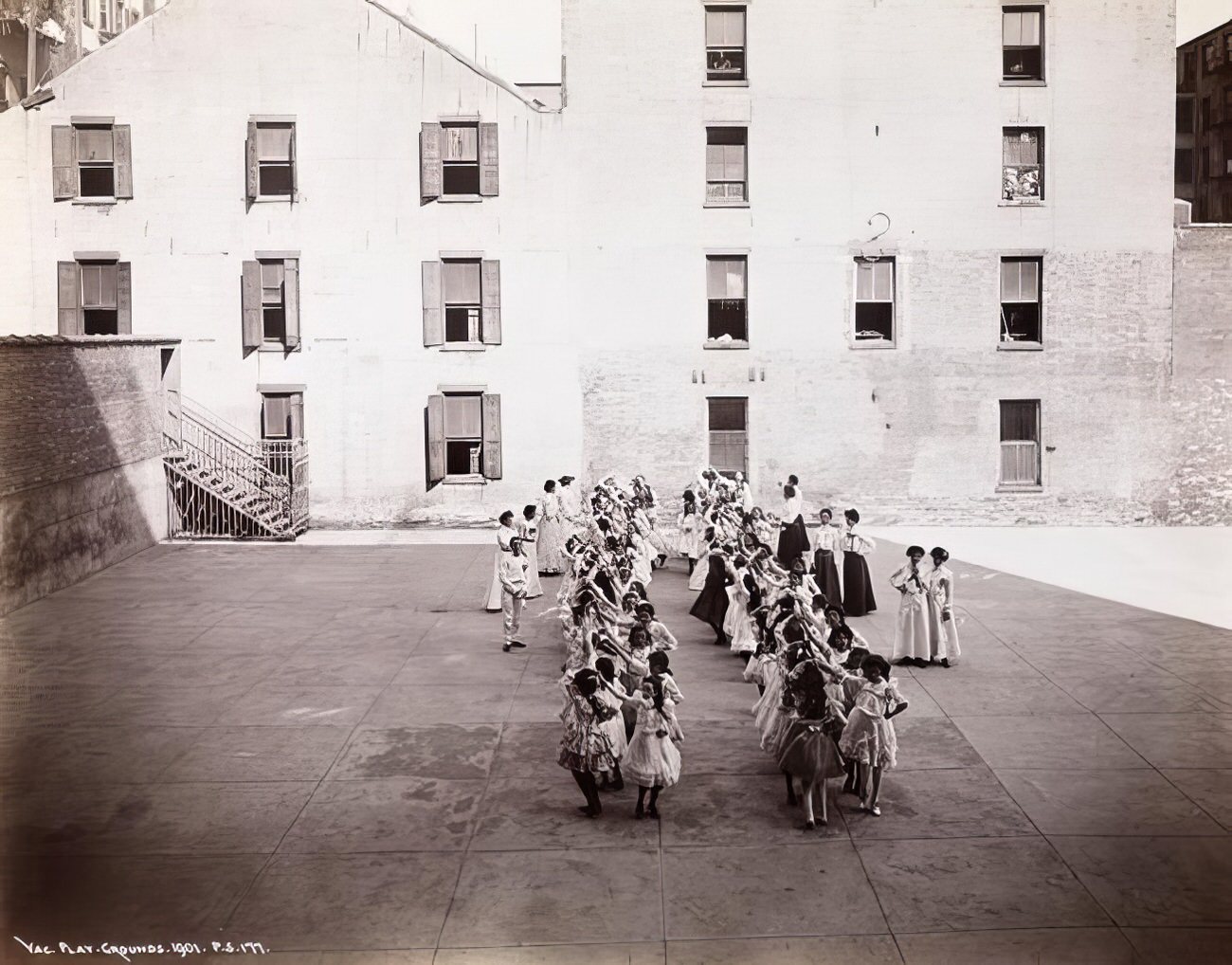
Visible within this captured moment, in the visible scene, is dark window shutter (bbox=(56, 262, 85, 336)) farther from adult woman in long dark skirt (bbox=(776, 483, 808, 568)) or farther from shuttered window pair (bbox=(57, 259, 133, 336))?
adult woman in long dark skirt (bbox=(776, 483, 808, 568))

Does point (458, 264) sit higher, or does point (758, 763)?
point (458, 264)

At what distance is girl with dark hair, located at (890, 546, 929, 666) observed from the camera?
16750 millimetres

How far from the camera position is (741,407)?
97.7 feet

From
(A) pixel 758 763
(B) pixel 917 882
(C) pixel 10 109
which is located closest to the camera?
(B) pixel 917 882

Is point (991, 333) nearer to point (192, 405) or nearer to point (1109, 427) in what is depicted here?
point (1109, 427)

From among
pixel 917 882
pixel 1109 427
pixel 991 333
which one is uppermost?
pixel 991 333

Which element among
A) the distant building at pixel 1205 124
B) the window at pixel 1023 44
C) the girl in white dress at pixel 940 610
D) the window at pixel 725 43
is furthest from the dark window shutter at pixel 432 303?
the distant building at pixel 1205 124

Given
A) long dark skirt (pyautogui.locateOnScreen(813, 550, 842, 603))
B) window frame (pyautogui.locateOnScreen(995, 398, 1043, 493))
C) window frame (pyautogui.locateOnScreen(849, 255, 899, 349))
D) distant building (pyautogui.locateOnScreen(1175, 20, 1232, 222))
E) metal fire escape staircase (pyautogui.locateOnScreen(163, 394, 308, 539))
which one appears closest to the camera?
long dark skirt (pyautogui.locateOnScreen(813, 550, 842, 603))

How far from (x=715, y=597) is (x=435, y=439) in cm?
1200

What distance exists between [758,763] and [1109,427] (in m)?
19.3

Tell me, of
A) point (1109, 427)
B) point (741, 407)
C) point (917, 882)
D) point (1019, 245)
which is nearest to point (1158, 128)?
point (1019, 245)

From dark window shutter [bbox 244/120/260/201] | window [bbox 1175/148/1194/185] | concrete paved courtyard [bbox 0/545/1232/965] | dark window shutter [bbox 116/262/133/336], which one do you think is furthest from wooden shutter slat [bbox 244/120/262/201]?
window [bbox 1175/148/1194/185]

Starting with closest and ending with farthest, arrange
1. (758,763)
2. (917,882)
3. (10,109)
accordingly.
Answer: (917,882) < (758,763) < (10,109)

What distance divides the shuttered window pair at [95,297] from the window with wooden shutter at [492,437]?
25.6 ft
